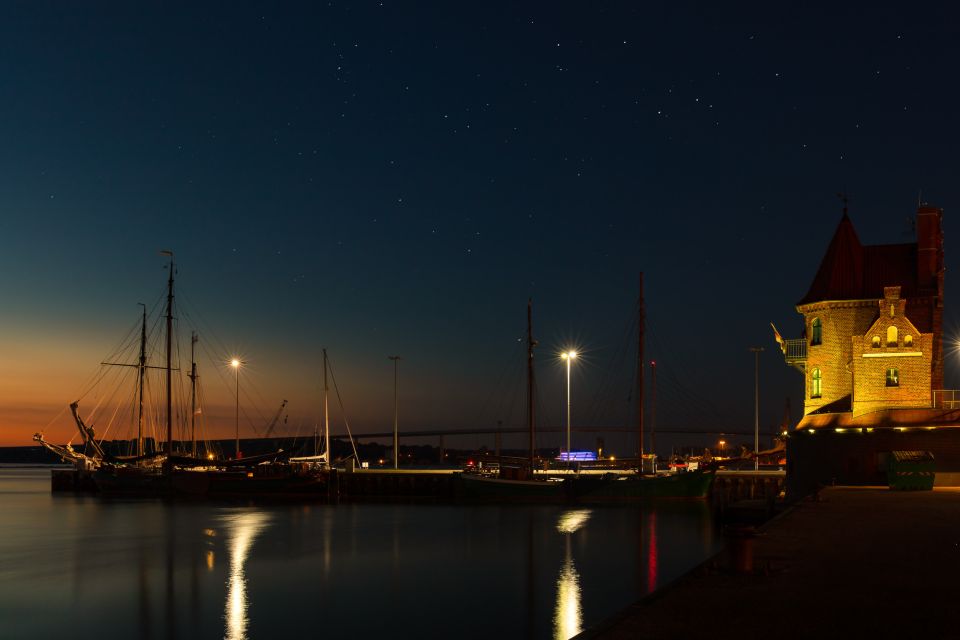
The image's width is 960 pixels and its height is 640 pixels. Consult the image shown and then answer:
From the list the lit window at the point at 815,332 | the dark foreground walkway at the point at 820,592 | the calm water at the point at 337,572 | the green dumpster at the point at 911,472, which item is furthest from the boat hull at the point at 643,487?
the dark foreground walkway at the point at 820,592

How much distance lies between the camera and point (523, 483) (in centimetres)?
8075

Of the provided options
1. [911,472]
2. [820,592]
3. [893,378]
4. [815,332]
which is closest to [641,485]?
[815,332]

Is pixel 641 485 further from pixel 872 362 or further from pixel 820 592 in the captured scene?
pixel 820 592

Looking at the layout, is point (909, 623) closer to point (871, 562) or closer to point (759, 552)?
point (871, 562)

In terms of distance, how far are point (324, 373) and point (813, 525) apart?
8065cm

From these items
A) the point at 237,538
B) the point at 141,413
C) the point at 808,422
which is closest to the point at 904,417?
the point at 808,422

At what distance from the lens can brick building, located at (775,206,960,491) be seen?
173 ft

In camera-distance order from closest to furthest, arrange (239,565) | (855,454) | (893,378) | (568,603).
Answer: (568,603) < (239,565) < (855,454) < (893,378)

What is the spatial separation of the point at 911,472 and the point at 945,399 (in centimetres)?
922

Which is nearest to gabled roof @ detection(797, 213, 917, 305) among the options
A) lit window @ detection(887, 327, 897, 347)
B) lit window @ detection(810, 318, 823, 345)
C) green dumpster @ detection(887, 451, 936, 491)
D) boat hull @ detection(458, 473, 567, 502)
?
lit window @ detection(810, 318, 823, 345)

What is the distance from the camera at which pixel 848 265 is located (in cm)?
6059

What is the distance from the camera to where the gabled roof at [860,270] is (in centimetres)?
5897

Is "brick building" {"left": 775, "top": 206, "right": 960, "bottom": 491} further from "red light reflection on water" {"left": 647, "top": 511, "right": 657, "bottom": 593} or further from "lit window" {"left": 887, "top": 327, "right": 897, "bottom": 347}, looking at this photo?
"red light reflection on water" {"left": 647, "top": 511, "right": 657, "bottom": 593}

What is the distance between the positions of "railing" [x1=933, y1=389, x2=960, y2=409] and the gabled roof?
6.71 m
